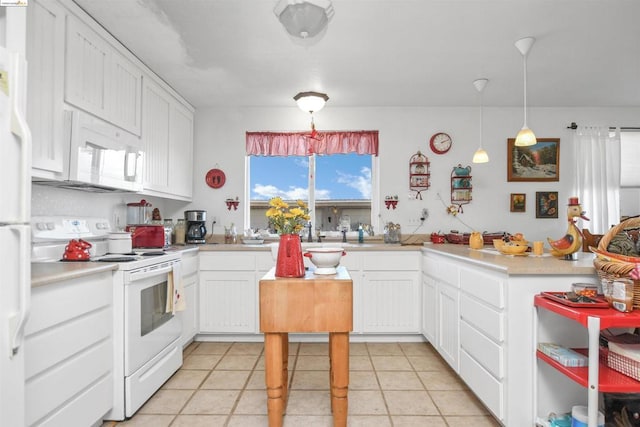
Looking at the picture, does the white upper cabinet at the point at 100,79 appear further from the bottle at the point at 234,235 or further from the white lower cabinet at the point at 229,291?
the bottle at the point at 234,235

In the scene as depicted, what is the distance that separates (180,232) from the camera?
4.04 m

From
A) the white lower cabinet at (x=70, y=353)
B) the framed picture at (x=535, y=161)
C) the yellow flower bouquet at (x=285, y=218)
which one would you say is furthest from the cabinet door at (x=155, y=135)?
the framed picture at (x=535, y=161)

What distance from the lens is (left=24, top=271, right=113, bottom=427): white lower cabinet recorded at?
62.5 inches

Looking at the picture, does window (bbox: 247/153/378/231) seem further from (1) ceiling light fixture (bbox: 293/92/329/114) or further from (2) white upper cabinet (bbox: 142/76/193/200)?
(1) ceiling light fixture (bbox: 293/92/329/114)

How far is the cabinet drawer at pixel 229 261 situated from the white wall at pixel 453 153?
71cm

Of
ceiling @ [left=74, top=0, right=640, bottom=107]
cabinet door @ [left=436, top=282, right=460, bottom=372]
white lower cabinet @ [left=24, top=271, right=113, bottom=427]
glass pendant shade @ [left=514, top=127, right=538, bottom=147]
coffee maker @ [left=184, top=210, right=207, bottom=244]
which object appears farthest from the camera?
coffee maker @ [left=184, top=210, right=207, bottom=244]

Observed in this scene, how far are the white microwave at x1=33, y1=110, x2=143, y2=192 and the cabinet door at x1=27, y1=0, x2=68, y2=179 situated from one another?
67 mm

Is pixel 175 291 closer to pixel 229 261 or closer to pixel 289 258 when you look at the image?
pixel 229 261

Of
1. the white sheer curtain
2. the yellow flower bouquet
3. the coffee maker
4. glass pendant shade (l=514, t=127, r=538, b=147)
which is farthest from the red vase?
the white sheer curtain

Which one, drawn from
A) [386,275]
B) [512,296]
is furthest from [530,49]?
[386,275]

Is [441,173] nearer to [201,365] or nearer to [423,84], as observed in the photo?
[423,84]

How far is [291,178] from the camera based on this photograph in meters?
4.57

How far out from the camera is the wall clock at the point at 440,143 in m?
4.34

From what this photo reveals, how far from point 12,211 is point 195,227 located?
8.95 ft
